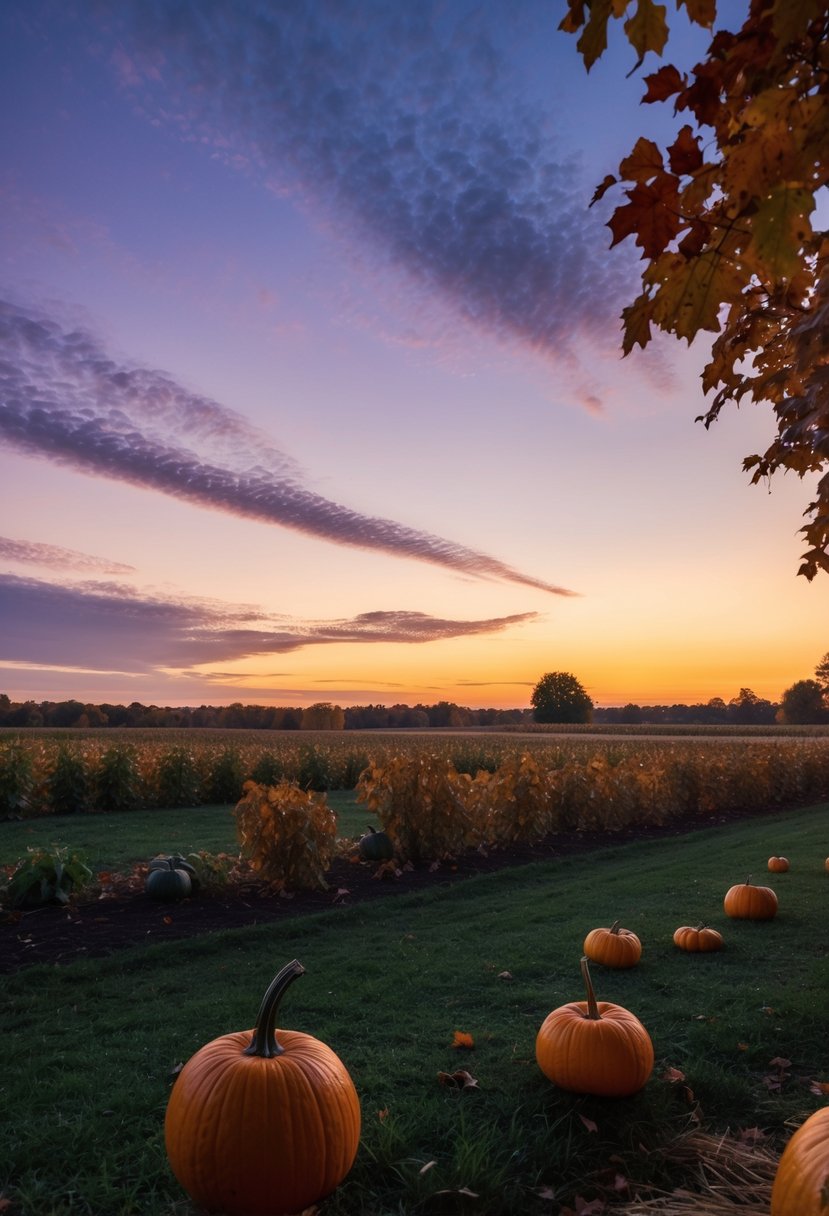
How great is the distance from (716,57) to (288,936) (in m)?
6.82

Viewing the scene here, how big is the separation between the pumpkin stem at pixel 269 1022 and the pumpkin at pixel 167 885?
5484 mm

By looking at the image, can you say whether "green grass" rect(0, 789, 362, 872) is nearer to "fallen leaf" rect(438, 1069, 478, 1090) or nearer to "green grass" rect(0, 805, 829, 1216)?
"green grass" rect(0, 805, 829, 1216)

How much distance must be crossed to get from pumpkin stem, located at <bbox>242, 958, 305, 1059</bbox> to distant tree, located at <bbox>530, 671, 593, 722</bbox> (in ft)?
275

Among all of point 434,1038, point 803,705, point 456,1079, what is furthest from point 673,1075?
point 803,705

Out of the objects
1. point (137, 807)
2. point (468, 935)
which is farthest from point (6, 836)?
point (468, 935)

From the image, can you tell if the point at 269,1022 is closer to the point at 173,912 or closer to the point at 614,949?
the point at 614,949

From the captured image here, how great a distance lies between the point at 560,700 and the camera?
3369 inches

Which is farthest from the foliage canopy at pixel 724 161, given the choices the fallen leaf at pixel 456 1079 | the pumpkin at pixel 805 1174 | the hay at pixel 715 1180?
the fallen leaf at pixel 456 1079

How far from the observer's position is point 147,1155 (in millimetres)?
3211

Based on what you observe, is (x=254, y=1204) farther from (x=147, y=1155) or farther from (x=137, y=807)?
(x=137, y=807)

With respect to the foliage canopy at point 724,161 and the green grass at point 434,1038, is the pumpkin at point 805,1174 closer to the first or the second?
the green grass at point 434,1038

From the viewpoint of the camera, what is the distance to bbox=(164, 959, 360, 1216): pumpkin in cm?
270

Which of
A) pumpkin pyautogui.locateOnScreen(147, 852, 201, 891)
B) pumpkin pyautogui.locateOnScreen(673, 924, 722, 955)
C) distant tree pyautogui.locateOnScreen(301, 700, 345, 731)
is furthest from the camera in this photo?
distant tree pyautogui.locateOnScreen(301, 700, 345, 731)

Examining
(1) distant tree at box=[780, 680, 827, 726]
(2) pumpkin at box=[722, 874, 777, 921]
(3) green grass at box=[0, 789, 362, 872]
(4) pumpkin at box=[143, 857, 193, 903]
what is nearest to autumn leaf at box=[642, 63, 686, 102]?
(2) pumpkin at box=[722, 874, 777, 921]
